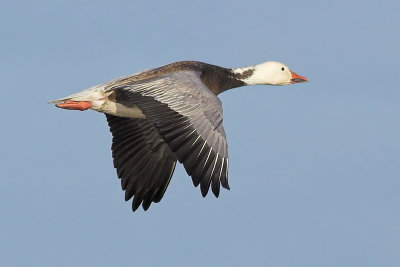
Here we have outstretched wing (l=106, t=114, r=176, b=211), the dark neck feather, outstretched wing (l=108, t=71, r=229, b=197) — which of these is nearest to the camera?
outstretched wing (l=108, t=71, r=229, b=197)

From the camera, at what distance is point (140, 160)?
53.8ft

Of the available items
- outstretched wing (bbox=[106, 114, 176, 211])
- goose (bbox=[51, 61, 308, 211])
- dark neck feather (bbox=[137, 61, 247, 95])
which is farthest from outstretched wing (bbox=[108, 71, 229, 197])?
outstretched wing (bbox=[106, 114, 176, 211])

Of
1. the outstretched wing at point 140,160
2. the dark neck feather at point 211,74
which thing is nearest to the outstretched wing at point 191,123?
the dark neck feather at point 211,74

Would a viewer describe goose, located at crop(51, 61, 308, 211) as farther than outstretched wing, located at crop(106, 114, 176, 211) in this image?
No

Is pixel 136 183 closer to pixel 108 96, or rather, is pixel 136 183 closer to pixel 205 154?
pixel 108 96

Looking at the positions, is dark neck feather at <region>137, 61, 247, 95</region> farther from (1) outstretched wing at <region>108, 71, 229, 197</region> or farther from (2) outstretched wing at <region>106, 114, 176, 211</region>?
(2) outstretched wing at <region>106, 114, 176, 211</region>

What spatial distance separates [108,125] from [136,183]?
1.14 m

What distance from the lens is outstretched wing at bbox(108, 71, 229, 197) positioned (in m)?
13.0

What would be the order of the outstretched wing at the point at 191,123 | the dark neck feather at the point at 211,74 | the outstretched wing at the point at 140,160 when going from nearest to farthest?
the outstretched wing at the point at 191,123 → the dark neck feather at the point at 211,74 → the outstretched wing at the point at 140,160

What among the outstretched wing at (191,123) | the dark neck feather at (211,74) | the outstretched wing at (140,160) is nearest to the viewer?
the outstretched wing at (191,123)

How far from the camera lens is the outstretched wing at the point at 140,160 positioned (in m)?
16.1

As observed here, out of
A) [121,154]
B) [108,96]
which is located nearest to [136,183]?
[121,154]

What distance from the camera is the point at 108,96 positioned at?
50.4 ft

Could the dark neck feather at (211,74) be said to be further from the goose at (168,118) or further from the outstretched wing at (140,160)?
the outstretched wing at (140,160)
